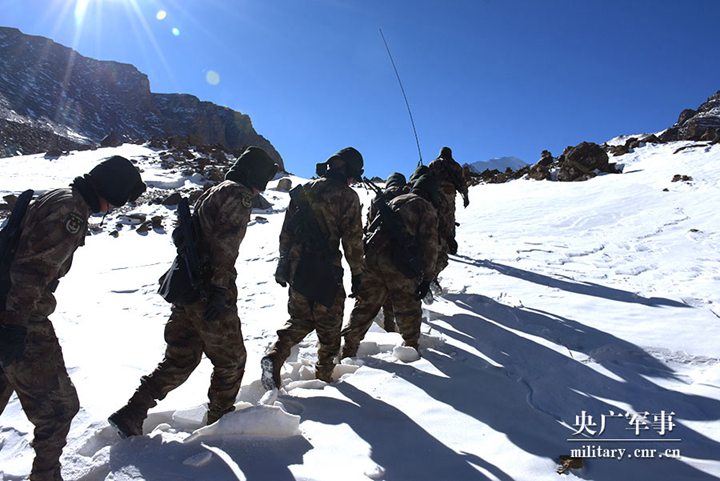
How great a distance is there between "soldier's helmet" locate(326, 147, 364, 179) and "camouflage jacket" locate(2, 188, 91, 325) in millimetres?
1997

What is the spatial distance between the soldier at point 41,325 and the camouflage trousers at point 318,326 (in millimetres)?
1496

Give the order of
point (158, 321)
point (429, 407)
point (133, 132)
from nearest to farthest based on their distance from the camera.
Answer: point (429, 407), point (158, 321), point (133, 132)

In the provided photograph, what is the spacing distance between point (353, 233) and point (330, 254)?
0.27m

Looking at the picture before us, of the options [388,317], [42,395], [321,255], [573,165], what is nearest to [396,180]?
[388,317]

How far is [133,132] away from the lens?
84062 mm

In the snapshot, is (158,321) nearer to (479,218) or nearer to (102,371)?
(102,371)

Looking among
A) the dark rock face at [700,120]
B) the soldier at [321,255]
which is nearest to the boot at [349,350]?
the soldier at [321,255]

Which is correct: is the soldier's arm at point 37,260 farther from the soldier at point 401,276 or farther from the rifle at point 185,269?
the soldier at point 401,276

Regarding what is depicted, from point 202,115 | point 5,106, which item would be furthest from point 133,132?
point 5,106

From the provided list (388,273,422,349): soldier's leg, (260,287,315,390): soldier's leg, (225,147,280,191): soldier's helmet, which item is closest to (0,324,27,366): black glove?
(225,147,280,191): soldier's helmet

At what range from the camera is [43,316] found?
2.28 m

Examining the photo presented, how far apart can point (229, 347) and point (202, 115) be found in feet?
320

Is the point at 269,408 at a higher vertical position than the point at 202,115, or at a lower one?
lower

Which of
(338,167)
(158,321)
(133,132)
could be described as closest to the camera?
(338,167)
